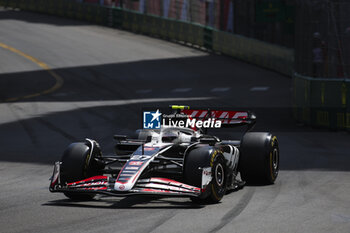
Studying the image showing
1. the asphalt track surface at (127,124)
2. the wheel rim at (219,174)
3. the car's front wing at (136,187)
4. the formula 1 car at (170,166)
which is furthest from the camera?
the wheel rim at (219,174)

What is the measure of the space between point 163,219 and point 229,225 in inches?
36.8

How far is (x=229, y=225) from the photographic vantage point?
33.3 feet

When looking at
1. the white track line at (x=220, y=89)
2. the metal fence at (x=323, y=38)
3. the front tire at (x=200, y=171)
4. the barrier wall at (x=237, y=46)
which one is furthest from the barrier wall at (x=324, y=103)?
the front tire at (x=200, y=171)

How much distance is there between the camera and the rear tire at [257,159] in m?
13.6

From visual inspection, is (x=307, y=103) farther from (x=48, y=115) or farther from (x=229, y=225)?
(x=229, y=225)

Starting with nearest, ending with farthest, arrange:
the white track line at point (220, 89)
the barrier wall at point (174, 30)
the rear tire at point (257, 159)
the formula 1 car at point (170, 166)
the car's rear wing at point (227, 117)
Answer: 1. the formula 1 car at point (170, 166)
2. the rear tire at point (257, 159)
3. the car's rear wing at point (227, 117)
4. the white track line at point (220, 89)
5. the barrier wall at point (174, 30)

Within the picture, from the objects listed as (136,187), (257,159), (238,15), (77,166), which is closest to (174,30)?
(238,15)

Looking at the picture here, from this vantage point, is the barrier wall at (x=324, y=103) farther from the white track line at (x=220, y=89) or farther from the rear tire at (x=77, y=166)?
the rear tire at (x=77, y=166)

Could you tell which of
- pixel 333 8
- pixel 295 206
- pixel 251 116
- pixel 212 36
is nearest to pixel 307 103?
pixel 333 8

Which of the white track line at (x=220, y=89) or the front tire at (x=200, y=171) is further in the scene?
the white track line at (x=220, y=89)

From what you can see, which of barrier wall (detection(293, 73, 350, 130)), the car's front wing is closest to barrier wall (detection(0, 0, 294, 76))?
barrier wall (detection(293, 73, 350, 130))

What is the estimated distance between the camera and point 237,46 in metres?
44.3

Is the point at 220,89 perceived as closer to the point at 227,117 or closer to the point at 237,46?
the point at 237,46

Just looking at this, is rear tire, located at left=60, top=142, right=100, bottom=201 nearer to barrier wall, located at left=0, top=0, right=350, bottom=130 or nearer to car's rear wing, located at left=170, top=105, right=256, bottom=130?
car's rear wing, located at left=170, top=105, right=256, bottom=130
